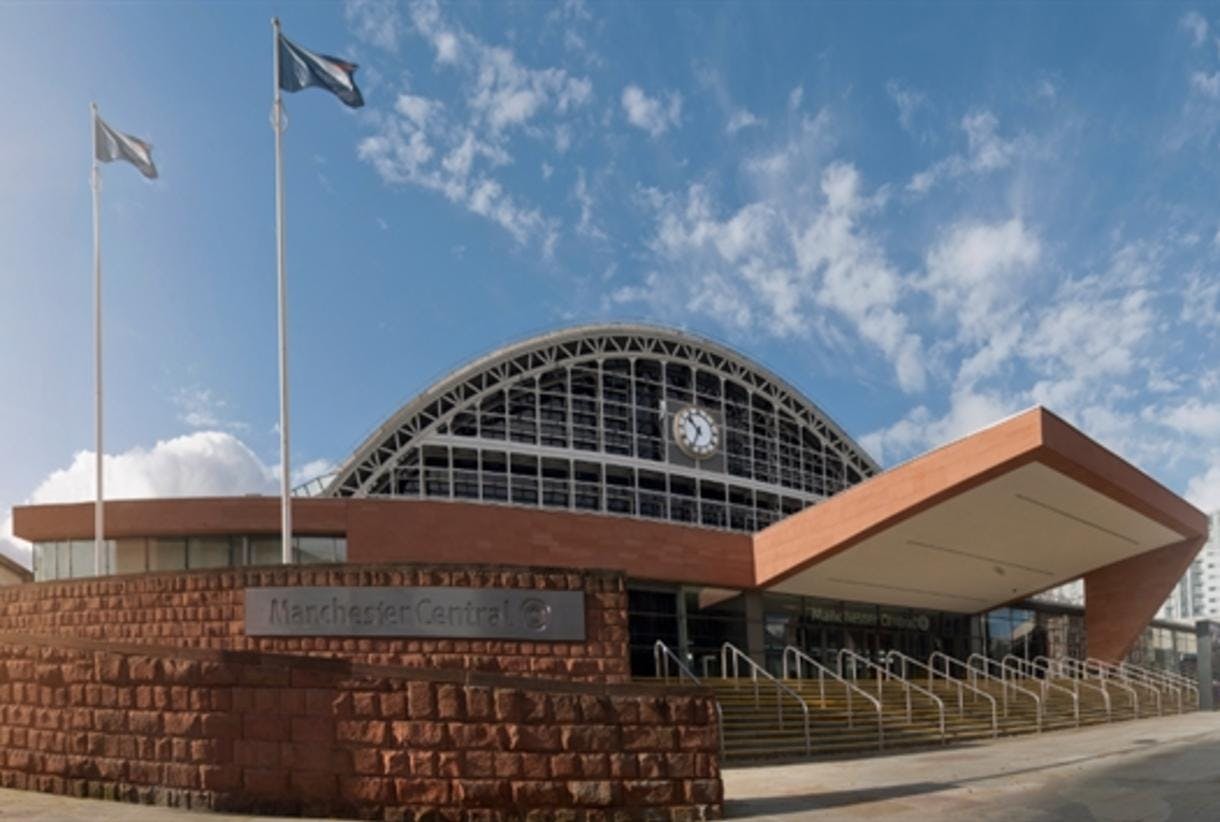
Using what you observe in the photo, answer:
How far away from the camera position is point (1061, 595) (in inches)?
1752

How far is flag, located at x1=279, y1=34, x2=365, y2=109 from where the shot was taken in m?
19.8

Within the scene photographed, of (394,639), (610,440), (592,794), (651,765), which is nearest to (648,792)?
(651,765)

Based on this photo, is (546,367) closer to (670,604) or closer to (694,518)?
(694,518)

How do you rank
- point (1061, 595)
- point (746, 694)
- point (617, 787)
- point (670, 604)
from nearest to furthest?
1. point (617, 787)
2. point (746, 694)
3. point (670, 604)
4. point (1061, 595)

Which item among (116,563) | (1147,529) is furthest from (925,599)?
(116,563)

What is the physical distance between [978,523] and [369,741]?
1958cm

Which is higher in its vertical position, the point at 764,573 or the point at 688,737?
the point at 764,573

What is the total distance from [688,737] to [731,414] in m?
39.8

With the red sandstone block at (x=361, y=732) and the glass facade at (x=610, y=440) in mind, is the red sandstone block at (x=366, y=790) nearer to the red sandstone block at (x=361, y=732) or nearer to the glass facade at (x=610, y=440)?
the red sandstone block at (x=361, y=732)

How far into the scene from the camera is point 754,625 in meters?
25.6

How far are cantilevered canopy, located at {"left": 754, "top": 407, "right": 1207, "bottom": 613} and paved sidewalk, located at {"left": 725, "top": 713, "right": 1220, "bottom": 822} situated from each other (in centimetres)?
560

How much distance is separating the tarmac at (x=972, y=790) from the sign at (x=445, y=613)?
280 centimetres

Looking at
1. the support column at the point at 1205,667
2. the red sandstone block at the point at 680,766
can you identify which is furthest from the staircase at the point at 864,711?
the support column at the point at 1205,667

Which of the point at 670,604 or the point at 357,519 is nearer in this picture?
the point at 357,519
